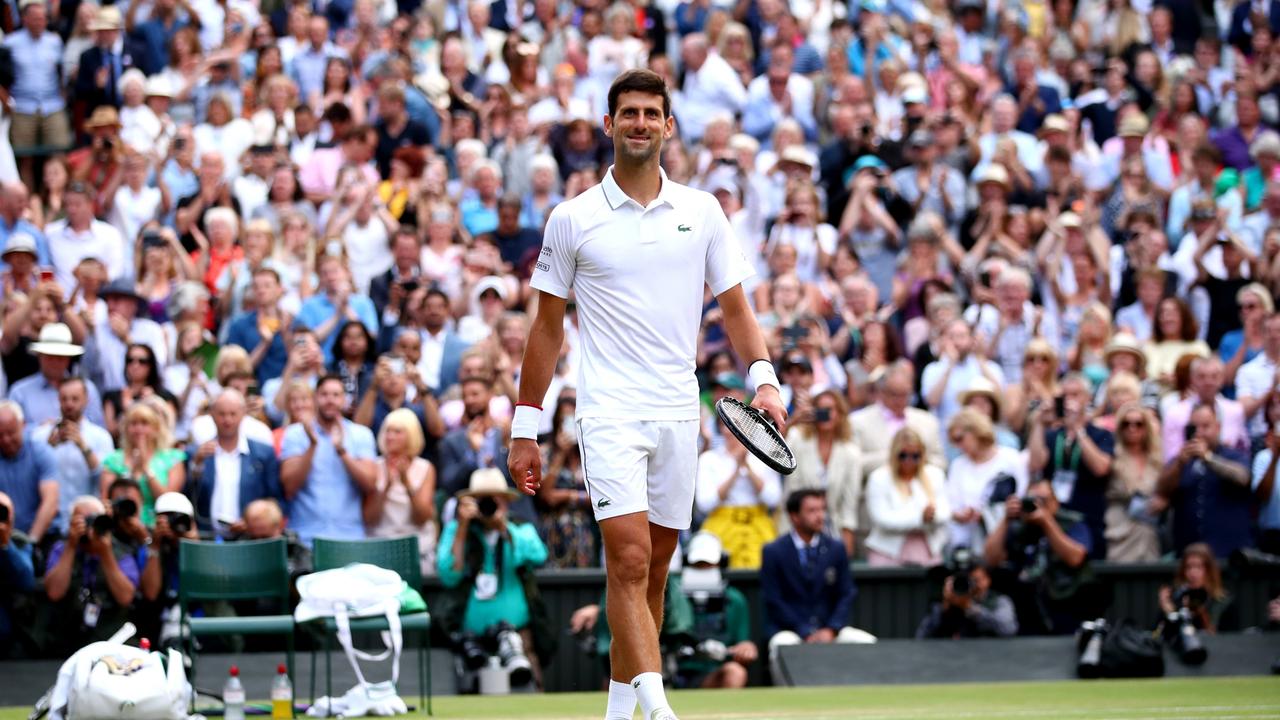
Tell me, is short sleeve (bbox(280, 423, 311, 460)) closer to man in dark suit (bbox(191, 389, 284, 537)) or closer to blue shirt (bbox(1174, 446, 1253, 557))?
man in dark suit (bbox(191, 389, 284, 537))

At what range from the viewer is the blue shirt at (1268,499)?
1414 cm

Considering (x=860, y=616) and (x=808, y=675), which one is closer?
(x=808, y=675)

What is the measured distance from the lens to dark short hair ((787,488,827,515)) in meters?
13.4

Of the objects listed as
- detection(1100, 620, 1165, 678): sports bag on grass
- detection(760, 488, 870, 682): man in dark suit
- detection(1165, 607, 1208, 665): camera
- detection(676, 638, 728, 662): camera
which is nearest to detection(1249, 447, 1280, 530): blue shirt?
detection(1165, 607, 1208, 665): camera

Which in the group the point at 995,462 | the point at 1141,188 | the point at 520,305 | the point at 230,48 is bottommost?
the point at 995,462

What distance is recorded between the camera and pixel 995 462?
14.2 m

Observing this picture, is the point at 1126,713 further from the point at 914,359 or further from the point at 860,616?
the point at 914,359

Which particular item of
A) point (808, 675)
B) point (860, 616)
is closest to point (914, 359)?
point (860, 616)

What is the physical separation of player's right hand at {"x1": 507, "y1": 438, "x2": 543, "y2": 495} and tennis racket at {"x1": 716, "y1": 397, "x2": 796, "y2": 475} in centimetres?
69

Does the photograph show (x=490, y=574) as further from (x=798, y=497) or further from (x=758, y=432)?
(x=758, y=432)

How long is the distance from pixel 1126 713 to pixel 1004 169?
351 inches

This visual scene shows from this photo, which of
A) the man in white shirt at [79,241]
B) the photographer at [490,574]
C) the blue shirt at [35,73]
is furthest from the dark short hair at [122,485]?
the blue shirt at [35,73]

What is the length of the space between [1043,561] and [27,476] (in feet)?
22.1

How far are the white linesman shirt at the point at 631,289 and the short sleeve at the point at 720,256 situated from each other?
0.05 meters
